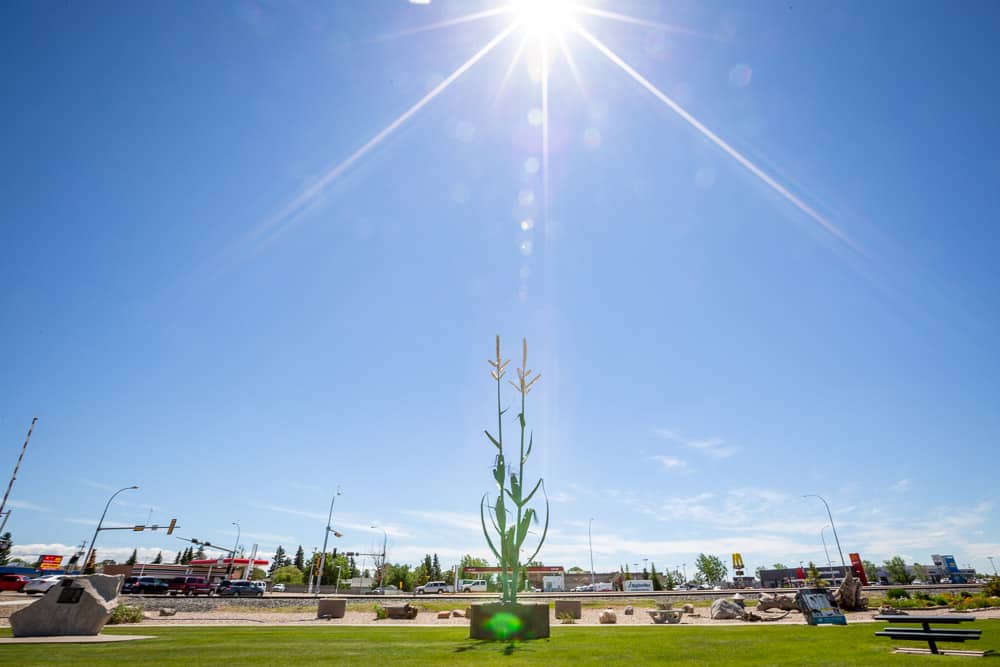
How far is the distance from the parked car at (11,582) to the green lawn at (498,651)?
1528 inches

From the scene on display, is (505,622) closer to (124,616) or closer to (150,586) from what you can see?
(124,616)

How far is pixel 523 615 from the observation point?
417 inches

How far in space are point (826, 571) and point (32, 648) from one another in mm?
143953

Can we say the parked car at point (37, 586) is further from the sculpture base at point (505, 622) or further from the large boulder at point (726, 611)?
the large boulder at point (726, 611)

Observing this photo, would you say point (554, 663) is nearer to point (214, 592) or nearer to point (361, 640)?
point (361, 640)

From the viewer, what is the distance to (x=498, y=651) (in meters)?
8.39

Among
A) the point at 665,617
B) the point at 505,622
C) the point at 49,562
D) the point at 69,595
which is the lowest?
the point at 665,617

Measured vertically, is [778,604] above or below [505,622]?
below

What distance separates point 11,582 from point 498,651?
47.5m

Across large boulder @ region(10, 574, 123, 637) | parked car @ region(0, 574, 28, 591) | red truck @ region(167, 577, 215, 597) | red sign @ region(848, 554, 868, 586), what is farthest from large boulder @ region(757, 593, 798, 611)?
parked car @ region(0, 574, 28, 591)

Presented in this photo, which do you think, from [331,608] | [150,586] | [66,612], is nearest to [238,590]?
[150,586]

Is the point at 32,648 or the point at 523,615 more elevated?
the point at 523,615

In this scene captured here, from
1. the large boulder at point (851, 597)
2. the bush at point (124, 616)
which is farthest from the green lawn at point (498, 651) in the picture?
the large boulder at point (851, 597)

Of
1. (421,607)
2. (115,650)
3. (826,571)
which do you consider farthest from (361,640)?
(826,571)
